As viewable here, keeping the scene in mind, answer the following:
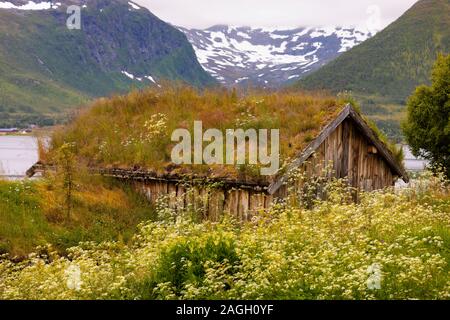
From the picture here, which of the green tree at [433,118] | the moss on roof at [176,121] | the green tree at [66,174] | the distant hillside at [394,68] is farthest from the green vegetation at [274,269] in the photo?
the distant hillside at [394,68]

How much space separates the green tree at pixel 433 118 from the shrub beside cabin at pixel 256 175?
1449 cm

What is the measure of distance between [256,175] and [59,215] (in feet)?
14.9

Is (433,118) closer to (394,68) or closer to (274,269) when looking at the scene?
(274,269)

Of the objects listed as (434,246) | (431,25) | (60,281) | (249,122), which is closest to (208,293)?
(60,281)

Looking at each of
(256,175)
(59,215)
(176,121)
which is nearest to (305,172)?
(256,175)

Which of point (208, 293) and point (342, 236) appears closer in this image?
point (208, 293)

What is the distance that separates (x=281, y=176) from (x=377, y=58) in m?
190

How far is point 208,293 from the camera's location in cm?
776

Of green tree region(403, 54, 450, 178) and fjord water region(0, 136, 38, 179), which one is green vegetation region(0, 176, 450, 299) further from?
green tree region(403, 54, 450, 178)

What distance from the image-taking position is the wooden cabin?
566 inches

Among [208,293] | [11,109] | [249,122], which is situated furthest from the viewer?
[11,109]

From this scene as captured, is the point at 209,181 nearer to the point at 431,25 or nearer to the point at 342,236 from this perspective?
the point at 342,236

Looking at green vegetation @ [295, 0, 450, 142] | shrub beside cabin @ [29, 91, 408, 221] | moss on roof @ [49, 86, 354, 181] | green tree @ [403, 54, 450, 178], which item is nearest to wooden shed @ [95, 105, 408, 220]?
shrub beside cabin @ [29, 91, 408, 221]

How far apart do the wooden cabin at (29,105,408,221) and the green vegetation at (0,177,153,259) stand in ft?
2.39
